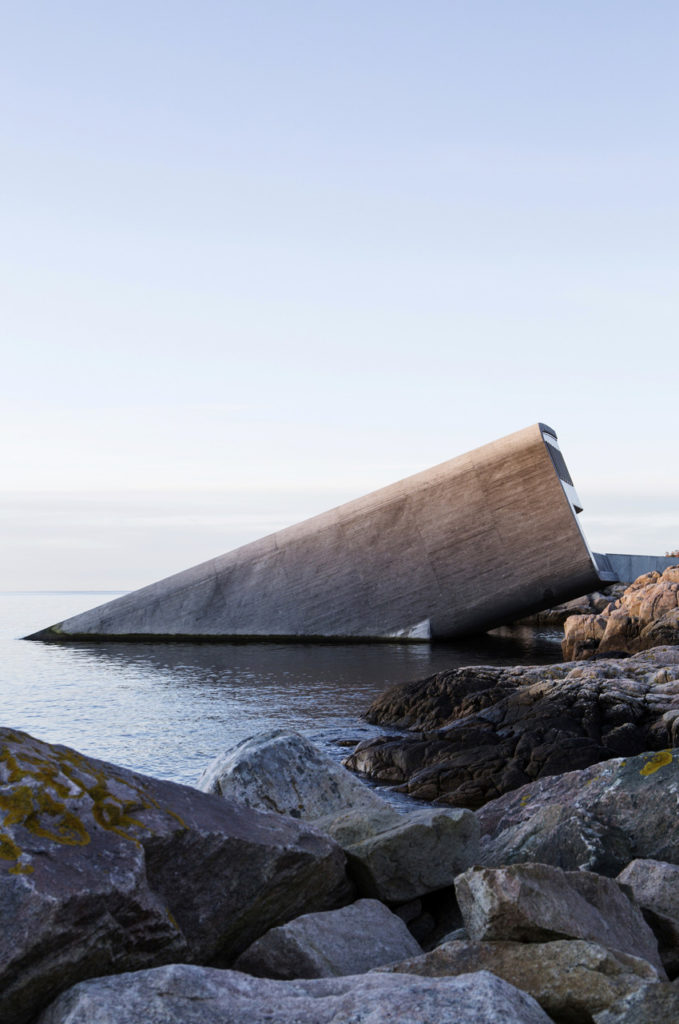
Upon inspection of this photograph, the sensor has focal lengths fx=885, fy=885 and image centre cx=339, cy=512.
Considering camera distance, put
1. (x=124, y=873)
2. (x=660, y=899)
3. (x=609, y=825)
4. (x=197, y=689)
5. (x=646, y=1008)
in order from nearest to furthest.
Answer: (x=646, y=1008) < (x=124, y=873) < (x=660, y=899) < (x=609, y=825) < (x=197, y=689)

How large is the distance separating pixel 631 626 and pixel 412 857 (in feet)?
40.0

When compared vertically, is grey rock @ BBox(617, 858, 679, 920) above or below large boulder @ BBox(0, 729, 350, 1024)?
below

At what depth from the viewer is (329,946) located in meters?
2.58

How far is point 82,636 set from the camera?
21.4 metres

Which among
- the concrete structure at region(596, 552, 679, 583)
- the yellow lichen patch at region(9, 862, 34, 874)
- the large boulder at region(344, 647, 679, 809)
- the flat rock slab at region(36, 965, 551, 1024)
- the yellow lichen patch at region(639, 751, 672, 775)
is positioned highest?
the concrete structure at region(596, 552, 679, 583)

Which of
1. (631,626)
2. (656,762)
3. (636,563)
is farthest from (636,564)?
(656,762)

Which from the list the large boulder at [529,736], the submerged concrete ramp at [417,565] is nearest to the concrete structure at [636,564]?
the submerged concrete ramp at [417,565]

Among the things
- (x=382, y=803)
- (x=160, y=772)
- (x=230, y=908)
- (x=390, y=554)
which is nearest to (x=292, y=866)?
(x=230, y=908)

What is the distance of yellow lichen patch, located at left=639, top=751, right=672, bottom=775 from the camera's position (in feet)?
12.3

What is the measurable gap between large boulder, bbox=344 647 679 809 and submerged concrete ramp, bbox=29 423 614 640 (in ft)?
26.0

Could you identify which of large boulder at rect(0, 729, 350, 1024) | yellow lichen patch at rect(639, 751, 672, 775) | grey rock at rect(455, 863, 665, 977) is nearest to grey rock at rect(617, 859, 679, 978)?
grey rock at rect(455, 863, 665, 977)

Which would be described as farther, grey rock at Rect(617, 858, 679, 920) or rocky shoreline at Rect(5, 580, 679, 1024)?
grey rock at Rect(617, 858, 679, 920)

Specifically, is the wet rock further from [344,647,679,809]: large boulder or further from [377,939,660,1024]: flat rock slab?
[377,939,660,1024]: flat rock slab

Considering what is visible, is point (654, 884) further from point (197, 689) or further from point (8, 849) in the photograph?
point (197, 689)
